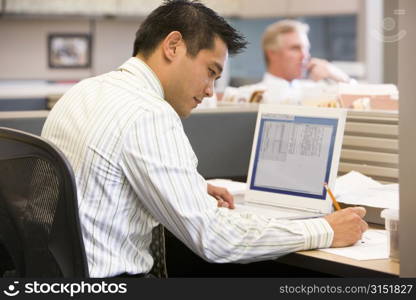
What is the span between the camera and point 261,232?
166 centimetres

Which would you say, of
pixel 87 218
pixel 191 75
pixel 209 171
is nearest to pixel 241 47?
pixel 191 75

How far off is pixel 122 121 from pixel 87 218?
22cm

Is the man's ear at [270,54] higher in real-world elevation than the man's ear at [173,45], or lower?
higher

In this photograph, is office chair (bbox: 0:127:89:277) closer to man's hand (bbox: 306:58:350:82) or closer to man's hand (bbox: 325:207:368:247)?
man's hand (bbox: 325:207:368:247)

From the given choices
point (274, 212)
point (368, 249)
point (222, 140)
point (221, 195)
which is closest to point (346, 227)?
point (368, 249)

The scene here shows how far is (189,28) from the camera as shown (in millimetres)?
1794

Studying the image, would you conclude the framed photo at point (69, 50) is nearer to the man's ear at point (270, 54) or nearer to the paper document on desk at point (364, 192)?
the man's ear at point (270, 54)

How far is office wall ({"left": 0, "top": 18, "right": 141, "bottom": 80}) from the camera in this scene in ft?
17.8

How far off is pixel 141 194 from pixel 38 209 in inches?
9.3

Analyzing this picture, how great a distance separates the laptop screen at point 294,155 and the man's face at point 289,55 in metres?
2.64

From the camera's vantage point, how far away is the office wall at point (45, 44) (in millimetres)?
5426

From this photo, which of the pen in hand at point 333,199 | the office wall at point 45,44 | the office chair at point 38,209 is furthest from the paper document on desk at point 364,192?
the office wall at point 45,44

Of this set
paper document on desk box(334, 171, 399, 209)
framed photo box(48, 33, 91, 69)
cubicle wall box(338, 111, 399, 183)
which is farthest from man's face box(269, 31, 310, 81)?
paper document on desk box(334, 171, 399, 209)

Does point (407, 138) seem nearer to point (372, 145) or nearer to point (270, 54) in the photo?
point (372, 145)
